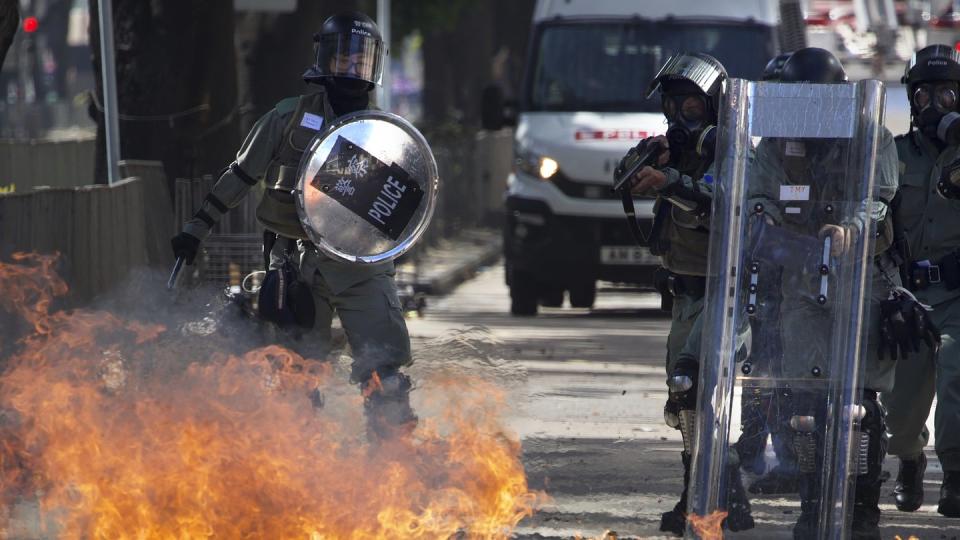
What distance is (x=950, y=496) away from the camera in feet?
22.9

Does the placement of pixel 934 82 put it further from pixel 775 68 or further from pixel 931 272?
pixel 775 68

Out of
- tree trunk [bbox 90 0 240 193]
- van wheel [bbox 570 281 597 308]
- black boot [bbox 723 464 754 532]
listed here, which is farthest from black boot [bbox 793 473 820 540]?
van wheel [bbox 570 281 597 308]

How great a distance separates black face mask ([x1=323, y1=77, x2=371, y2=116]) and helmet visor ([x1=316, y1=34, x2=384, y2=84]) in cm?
3

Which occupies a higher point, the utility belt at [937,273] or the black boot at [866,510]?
the utility belt at [937,273]

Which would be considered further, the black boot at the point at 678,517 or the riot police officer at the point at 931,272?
the riot police officer at the point at 931,272

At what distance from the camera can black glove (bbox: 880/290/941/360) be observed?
245 inches

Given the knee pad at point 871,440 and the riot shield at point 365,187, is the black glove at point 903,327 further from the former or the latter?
the riot shield at point 365,187

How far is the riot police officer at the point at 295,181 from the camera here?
21.8ft

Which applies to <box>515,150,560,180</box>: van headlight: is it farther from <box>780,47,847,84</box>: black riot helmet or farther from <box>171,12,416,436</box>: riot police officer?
<box>780,47,847,84</box>: black riot helmet

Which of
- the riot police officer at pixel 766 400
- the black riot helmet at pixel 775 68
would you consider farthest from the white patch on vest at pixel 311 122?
the black riot helmet at pixel 775 68

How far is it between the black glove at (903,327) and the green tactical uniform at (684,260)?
60 centimetres

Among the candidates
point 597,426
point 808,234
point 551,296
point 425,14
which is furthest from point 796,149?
point 425,14

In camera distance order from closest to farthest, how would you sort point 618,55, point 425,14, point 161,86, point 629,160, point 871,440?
point 629,160 → point 871,440 → point 161,86 → point 618,55 → point 425,14

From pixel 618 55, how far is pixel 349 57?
780cm
